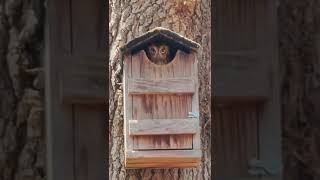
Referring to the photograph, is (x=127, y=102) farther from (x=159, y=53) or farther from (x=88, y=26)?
(x=88, y=26)

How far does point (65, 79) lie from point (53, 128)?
0.24 metres

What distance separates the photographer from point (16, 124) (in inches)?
206

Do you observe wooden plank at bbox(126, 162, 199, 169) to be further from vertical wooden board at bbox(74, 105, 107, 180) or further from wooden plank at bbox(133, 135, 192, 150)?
vertical wooden board at bbox(74, 105, 107, 180)

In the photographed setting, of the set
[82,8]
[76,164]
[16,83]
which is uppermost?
[82,8]

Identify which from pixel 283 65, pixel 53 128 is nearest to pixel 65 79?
pixel 53 128

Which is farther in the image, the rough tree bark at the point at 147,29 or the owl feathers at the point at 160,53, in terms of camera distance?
the rough tree bark at the point at 147,29

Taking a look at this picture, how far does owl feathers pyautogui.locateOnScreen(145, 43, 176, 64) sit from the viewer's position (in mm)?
3197

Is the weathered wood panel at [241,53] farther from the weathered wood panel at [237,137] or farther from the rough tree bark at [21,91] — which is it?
the rough tree bark at [21,91]

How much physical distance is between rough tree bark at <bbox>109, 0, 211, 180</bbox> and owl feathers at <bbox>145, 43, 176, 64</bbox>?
0.17 metres

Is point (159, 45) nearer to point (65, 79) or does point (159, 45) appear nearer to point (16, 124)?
point (65, 79)

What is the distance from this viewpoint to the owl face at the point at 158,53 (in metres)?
3.20

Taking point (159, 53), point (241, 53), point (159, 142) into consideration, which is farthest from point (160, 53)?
point (241, 53)

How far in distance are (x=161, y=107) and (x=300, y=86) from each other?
2.42m

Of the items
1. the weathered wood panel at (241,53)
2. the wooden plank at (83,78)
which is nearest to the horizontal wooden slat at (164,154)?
the wooden plank at (83,78)
